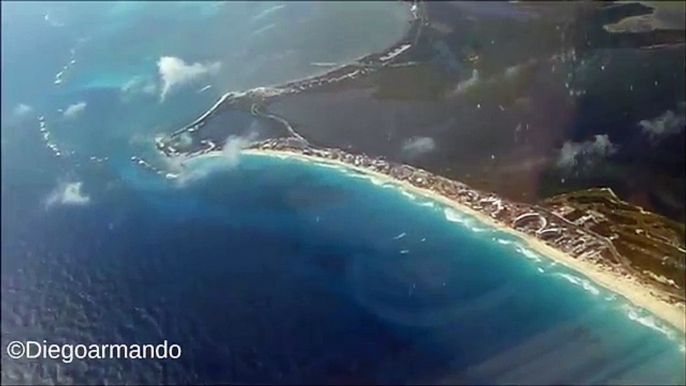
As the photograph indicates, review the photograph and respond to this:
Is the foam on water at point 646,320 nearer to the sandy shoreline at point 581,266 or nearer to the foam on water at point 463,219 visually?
the sandy shoreline at point 581,266

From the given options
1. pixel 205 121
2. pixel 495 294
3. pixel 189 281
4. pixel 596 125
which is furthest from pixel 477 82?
pixel 189 281

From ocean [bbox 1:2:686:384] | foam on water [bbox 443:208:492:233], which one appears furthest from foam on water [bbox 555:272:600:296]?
foam on water [bbox 443:208:492:233]

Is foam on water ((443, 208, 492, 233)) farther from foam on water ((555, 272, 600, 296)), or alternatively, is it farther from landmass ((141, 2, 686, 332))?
foam on water ((555, 272, 600, 296))

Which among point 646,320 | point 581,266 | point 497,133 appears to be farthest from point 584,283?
point 497,133

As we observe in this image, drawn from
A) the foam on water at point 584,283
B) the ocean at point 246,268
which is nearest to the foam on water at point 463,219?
the ocean at point 246,268

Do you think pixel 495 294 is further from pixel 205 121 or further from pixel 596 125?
pixel 205 121

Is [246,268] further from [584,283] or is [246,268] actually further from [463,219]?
[584,283]
